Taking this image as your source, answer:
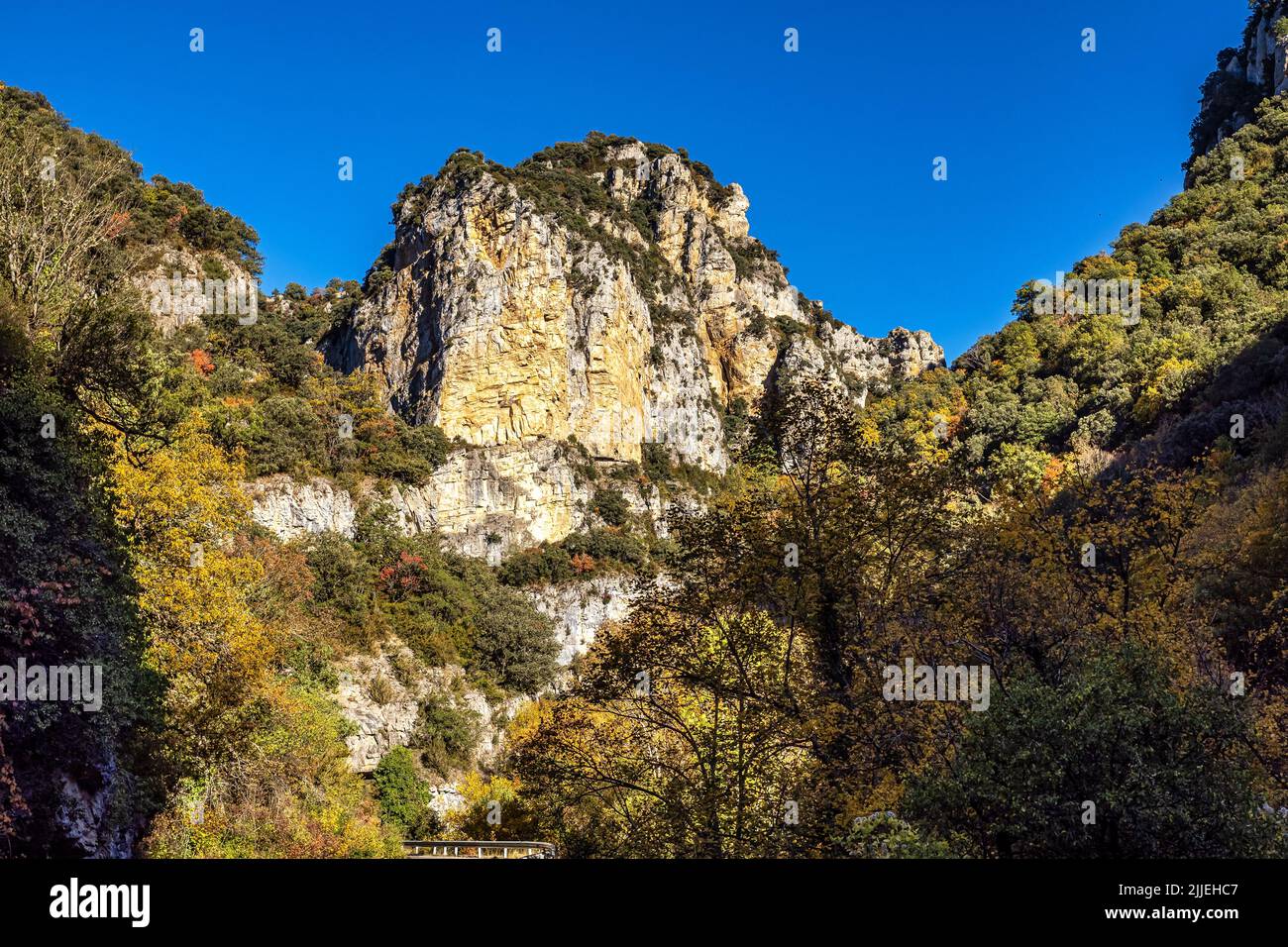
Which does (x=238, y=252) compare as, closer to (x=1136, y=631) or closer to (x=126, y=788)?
(x=126, y=788)

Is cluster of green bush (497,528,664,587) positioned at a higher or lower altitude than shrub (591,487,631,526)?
lower

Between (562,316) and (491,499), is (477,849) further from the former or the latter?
(562,316)

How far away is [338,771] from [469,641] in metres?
19.0

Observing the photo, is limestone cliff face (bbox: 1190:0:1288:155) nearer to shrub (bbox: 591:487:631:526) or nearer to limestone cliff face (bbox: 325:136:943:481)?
limestone cliff face (bbox: 325:136:943:481)

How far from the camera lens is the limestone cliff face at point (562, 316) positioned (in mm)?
68625

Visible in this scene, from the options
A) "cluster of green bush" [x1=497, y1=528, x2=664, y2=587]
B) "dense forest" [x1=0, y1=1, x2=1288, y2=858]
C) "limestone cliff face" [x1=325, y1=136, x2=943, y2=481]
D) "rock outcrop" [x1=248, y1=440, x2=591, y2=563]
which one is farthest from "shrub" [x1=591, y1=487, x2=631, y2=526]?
"dense forest" [x1=0, y1=1, x2=1288, y2=858]

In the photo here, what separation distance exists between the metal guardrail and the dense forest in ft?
3.03

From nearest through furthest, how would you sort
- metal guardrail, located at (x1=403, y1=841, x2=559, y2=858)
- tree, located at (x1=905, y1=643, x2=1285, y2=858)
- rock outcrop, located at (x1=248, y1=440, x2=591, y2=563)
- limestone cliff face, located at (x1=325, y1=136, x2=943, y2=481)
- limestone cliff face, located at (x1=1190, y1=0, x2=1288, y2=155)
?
tree, located at (x1=905, y1=643, x2=1285, y2=858)
metal guardrail, located at (x1=403, y1=841, x2=559, y2=858)
rock outcrop, located at (x1=248, y1=440, x2=591, y2=563)
limestone cliff face, located at (x1=325, y1=136, x2=943, y2=481)
limestone cliff face, located at (x1=1190, y1=0, x2=1288, y2=155)

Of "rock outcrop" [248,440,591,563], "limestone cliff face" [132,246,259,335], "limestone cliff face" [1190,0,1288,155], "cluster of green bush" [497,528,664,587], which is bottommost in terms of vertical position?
"cluster of green bush" [497,528,664,587]

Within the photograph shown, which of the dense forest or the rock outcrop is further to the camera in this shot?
the rock outcrop

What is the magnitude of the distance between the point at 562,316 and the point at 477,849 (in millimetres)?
50897

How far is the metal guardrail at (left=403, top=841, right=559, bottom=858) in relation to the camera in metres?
22.5
